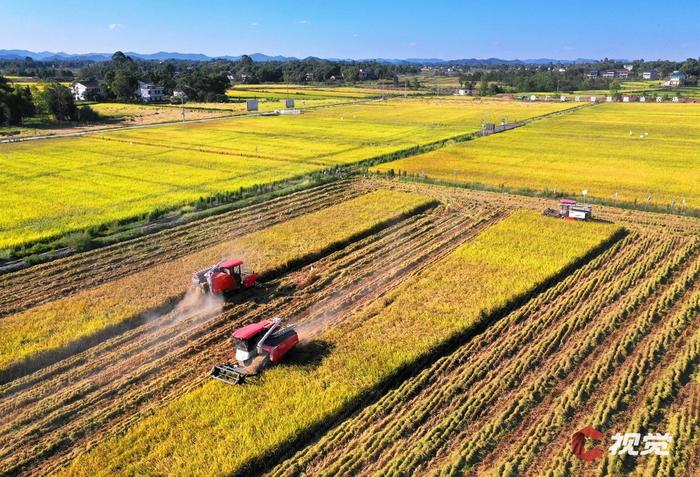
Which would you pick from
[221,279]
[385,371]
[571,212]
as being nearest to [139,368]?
[221,279]

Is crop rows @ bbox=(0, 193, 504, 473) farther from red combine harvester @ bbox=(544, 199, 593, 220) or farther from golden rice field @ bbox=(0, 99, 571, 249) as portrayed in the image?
golden rice field @ bbox=(0, 99, 571, 249)

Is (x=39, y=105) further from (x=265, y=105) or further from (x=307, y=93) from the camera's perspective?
(x=307, y=93)

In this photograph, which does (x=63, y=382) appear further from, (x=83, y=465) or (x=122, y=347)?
(x=83, y=465)

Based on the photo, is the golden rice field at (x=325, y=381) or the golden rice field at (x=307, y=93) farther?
A: the golden rice field at (x=307, y=93)

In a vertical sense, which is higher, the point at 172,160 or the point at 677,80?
the point at 677,80

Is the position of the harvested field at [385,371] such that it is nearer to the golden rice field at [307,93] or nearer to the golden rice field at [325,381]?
the golden rice field at [325,381]

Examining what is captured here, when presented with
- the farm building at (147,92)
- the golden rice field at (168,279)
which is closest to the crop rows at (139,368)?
the golden rice field at (168,279)

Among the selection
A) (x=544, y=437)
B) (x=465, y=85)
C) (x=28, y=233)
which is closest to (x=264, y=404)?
(x=544, y=437)
